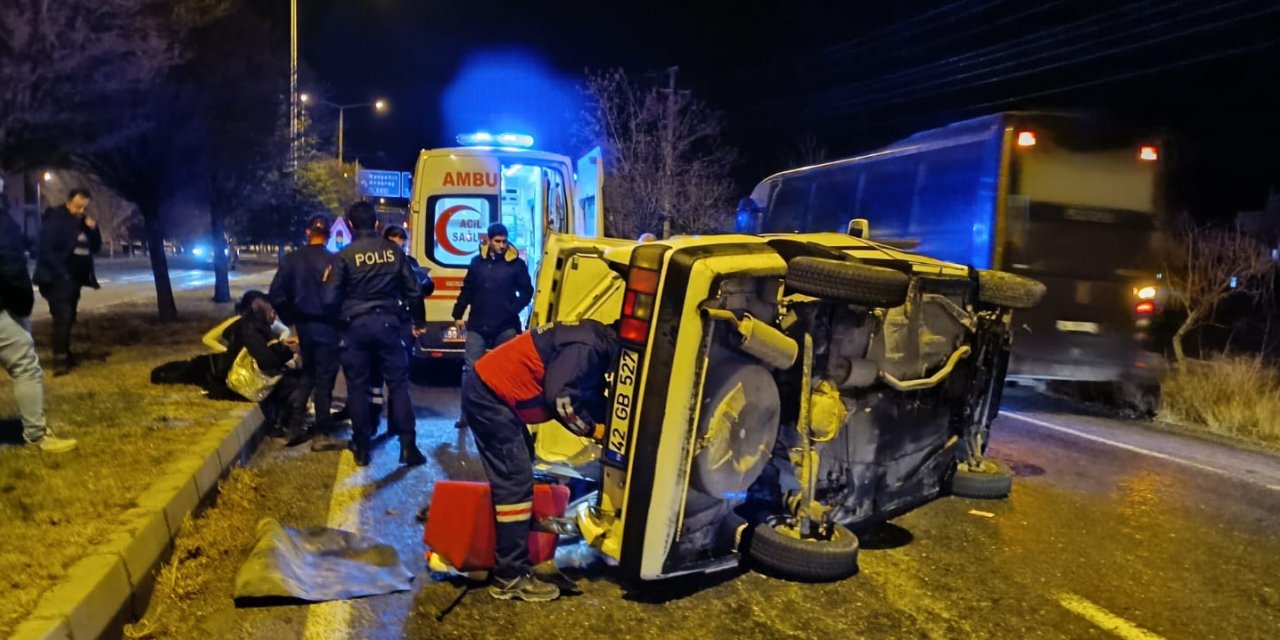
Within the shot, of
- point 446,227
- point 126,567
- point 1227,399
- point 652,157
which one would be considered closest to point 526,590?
point 126,567

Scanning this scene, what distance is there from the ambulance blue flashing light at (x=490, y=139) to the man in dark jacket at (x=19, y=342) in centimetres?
529

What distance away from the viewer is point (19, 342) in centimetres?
558

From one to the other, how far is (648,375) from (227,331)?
4948mm

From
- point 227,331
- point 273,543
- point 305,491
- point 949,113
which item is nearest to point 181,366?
point 227,331

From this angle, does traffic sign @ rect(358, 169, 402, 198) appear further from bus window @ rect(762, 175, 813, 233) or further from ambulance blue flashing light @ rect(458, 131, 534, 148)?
ambulance blue flashing light @ rect(458, 131, 534, 148)

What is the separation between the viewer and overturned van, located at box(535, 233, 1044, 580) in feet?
12.8

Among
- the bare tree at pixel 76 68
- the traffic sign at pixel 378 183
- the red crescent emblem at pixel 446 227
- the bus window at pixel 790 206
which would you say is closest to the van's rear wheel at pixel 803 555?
the red crescent emblem at pixel 446 227

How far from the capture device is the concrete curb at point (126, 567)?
336 centimetres

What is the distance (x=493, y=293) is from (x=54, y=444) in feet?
10.1

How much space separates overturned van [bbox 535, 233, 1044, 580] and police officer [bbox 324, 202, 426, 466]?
5.08 feet

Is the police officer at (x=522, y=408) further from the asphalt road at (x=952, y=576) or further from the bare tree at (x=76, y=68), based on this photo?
the bare tree at (x=76, y=68)

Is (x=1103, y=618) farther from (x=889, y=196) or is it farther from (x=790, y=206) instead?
(x=790, y=206)

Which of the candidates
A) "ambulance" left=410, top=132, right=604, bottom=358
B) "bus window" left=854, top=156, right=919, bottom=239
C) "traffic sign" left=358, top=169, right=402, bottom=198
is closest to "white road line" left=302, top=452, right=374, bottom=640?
"ambulance" left=410, top=132, right=604, bottom=358

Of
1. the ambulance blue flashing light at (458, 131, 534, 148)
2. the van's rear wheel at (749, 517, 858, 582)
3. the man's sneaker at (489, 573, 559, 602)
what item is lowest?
the man's sneaker at (489, 573, 559, 602)
